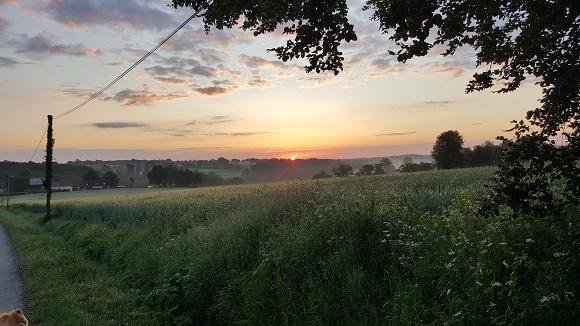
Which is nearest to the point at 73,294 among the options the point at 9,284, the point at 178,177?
the point at 9,284

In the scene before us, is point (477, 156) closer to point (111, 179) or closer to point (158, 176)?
point (158, 176)

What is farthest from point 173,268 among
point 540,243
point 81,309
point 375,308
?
point 540,243

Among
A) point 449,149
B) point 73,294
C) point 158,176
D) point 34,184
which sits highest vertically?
point 449,149

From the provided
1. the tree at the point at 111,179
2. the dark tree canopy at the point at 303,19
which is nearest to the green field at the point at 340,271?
the dark tree canopy at the point at 303,19

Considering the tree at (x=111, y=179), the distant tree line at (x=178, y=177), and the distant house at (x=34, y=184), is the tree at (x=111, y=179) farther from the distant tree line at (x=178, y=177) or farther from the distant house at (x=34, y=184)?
the distant house at (x=34, y=184)

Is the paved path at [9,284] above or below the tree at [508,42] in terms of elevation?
below

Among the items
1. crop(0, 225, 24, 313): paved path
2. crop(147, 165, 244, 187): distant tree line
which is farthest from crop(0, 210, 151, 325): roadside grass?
crop(147, 165, 244, 187): distant tree line

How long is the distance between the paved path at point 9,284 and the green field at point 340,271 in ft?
1.34

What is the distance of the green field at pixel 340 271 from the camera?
5.07m

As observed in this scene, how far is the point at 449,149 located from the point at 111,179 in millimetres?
95887

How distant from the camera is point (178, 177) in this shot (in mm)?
118562

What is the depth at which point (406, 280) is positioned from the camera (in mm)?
6184

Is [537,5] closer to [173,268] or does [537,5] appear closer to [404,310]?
[404,310]

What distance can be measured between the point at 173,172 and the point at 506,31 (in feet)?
390
